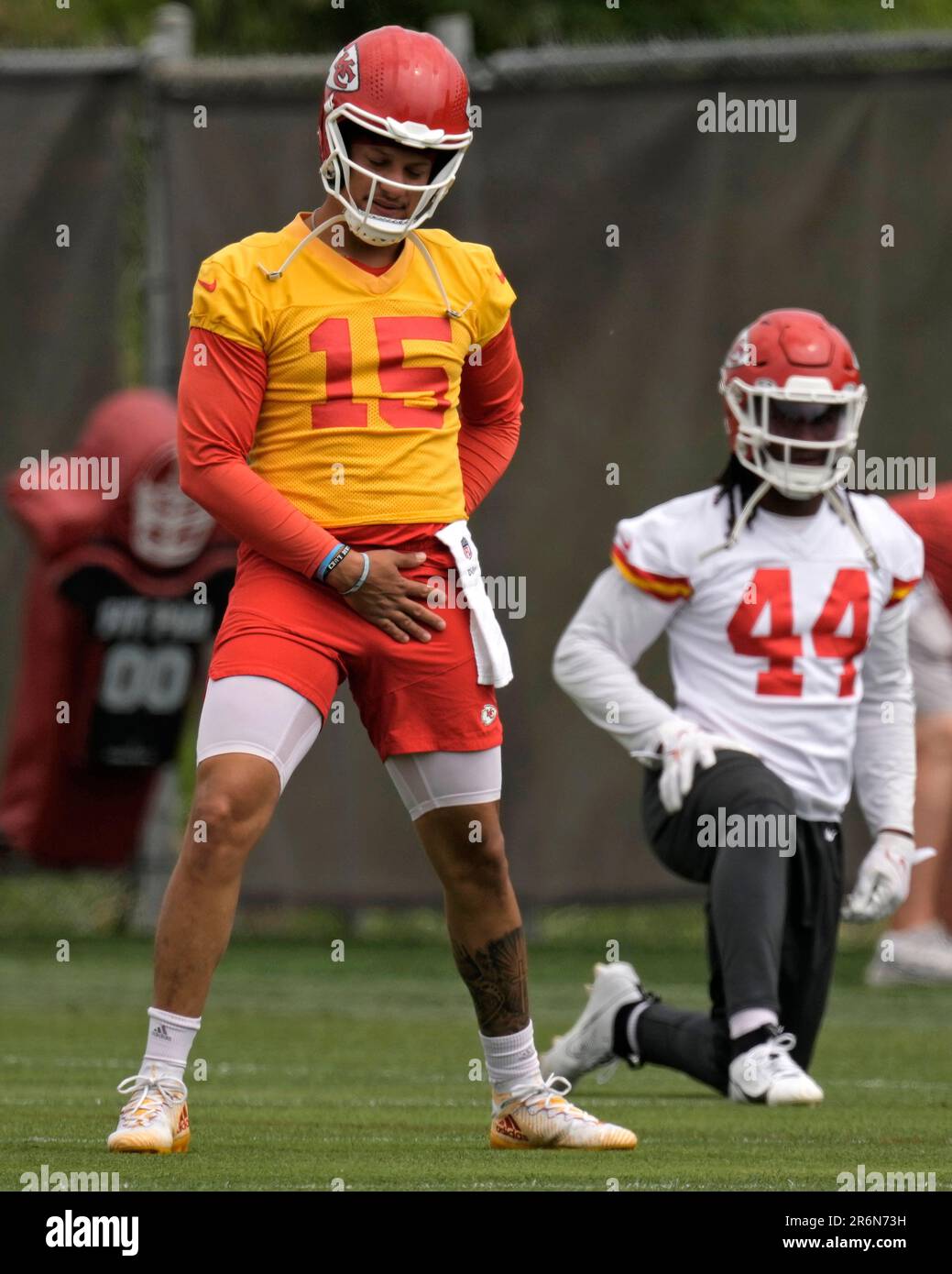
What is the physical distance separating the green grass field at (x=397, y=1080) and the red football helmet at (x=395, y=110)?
5.49 ft

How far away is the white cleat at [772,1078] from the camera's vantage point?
5.31m

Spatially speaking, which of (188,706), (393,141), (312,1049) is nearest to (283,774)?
(393,141)

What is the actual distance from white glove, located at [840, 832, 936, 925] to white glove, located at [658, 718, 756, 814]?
400mm

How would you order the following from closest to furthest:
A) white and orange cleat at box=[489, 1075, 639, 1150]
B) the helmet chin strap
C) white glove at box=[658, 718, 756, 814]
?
the helmet chin strap, white and orange cleat at box=[489, 1075, 639, 1150], white glove at box=[658, 718, 756, 814]

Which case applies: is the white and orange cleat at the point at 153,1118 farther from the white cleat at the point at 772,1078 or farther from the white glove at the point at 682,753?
the white glove at the point at 682,753

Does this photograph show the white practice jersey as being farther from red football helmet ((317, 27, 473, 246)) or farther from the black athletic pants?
red football helmet ((317, 27, 473, 246))

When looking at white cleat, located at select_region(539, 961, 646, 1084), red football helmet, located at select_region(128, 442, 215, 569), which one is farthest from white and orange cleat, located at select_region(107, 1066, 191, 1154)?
red football helmet, located at select_region(128, 442, 215, 569)

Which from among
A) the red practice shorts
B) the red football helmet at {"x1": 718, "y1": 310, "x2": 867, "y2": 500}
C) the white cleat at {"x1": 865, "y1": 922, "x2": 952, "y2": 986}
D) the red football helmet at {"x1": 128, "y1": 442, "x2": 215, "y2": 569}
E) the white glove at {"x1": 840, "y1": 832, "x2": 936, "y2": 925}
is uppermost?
the red football helmet at {"x1": 128, "y1": 442, "x2": 215, "y2": 569}

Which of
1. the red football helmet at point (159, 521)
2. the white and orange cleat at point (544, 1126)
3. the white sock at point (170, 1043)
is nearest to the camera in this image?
the white sock at point (170, 1043)

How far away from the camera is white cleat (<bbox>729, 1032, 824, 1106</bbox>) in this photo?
5309 mm

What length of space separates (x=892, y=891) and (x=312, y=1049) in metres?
1.84

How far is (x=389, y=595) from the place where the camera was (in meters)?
4.58

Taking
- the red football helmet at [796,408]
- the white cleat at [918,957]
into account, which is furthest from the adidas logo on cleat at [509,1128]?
the white cleat at [918,957]

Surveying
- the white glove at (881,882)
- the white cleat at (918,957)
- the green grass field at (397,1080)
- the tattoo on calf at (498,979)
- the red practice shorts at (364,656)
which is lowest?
the green grass field at (397,1080)
